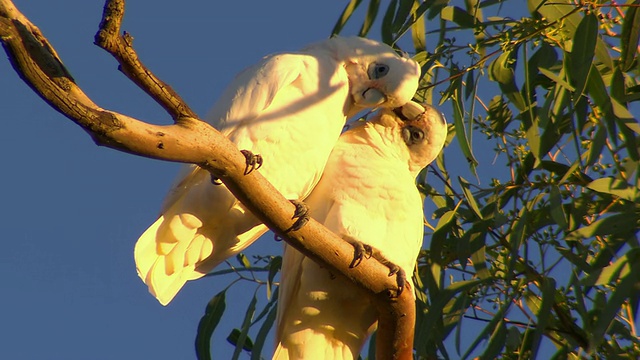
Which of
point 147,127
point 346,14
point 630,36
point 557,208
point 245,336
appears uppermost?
point 346,14

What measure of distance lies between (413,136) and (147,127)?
1.25 meters

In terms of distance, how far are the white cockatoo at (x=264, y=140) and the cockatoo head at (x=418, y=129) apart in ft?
0.44

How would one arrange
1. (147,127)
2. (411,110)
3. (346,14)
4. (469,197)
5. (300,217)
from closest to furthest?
(147,127) → (300,217) → (469,197) → (411,110) → (346,14)

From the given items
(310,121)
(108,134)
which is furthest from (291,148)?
(108,134)

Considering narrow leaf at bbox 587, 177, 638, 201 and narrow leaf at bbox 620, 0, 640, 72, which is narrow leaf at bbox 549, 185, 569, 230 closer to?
narrow leaf at bbox 587, 177, 638, 201

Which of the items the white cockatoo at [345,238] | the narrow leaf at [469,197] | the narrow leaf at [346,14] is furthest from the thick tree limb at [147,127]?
the narrow leaf at [346,14]

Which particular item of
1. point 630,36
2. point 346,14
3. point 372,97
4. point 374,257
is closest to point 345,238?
point 374,257

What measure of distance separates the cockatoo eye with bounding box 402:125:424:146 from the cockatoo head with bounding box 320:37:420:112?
0.12 metres

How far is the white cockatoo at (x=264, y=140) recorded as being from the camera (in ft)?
8.14

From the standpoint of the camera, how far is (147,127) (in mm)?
1825

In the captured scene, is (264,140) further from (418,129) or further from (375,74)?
(418,129)

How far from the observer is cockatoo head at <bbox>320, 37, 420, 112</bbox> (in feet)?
9.11

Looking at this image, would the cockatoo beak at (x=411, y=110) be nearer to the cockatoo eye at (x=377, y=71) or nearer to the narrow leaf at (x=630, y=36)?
the cockatoo eye at (x=377, y=71)

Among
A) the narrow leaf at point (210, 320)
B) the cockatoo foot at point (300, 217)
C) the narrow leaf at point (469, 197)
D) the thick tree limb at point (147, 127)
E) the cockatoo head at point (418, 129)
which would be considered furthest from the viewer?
the narrow leaf at point (210, 320)
